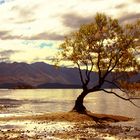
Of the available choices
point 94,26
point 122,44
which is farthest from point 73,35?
point 122,44

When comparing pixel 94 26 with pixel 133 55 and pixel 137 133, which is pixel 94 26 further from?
pixel 137 133

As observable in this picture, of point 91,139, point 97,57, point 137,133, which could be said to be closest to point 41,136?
point 91,139

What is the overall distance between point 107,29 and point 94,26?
96.4 inches

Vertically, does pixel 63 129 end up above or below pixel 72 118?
above

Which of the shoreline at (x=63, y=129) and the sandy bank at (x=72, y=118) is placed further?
the sandy bank at (x=72, y=118)

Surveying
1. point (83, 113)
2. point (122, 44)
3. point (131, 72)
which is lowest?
point (83, 113)

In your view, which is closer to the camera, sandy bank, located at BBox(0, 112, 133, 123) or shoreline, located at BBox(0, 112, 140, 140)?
shoreline, located at BBox(0, 112, 140, 140)

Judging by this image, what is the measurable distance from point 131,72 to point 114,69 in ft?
10.4

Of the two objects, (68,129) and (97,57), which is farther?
(97,57)

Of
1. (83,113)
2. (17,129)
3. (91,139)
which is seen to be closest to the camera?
(91,139)

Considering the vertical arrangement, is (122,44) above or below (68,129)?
above

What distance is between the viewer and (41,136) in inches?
1665

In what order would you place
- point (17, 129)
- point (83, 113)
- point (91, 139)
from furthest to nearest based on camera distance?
point (83, 113)
point (17, 129)
point (91, 139)

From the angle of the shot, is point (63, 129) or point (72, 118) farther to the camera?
point (72, 118)
